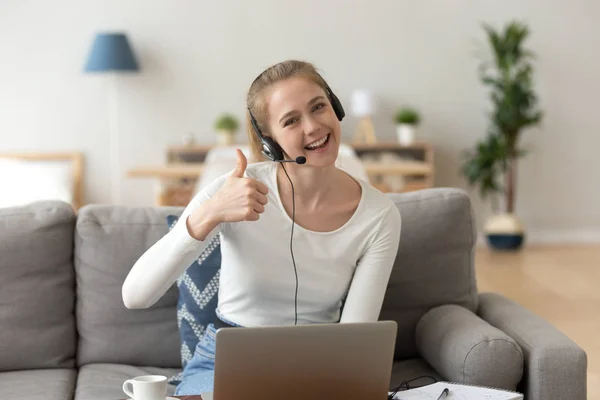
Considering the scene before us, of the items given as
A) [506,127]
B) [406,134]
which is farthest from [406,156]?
[506,127]

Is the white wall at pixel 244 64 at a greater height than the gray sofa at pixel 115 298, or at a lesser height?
greater

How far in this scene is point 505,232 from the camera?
643 centimetres

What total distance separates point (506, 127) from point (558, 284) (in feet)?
4.90

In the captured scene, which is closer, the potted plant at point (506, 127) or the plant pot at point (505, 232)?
the potted plant at point (506, 127)

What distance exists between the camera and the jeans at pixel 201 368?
2.07m

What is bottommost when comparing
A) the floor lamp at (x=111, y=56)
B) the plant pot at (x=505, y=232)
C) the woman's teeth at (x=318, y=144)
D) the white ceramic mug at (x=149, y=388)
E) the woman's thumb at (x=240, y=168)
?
the plant pot at (x=505, y=232)

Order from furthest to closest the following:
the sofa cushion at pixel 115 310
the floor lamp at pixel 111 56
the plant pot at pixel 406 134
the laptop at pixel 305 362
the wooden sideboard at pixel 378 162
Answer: the plant pot at pixel 406 134 → the floor lamp at pixel 111 56 → the wooden sideboard at pixel 378 162 → the sofa cushion at pixel 115 310 → the laptop at pixel 305 362

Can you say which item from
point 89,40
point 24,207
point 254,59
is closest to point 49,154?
point 89,40

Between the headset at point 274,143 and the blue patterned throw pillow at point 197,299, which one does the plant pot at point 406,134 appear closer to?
the blue patterned throw pillow at point 197,299

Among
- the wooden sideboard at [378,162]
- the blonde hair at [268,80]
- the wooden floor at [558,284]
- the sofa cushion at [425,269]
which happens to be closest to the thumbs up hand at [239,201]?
the blonde hair at [268,80]

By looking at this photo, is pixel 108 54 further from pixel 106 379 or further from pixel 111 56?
pixel 106 379

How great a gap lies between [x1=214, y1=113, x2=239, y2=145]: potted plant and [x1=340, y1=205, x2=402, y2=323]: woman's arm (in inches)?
168

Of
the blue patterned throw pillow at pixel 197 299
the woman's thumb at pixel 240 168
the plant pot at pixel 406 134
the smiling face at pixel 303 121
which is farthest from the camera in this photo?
the plant pot at pixel 406 134

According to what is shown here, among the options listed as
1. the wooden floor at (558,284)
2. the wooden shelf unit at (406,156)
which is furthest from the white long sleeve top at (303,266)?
the wooden shelf unit at (406,156)
